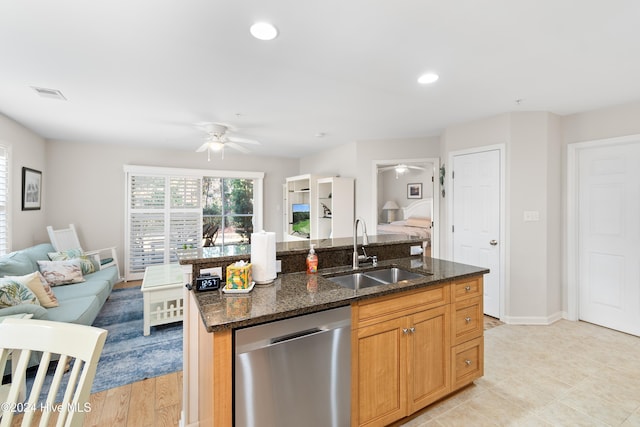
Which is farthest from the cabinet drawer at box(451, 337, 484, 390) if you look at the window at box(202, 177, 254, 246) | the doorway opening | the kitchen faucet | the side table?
the window at box(202, 177, 254, 246)

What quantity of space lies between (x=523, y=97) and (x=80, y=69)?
153 inches

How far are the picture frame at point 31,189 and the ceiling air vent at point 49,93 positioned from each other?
1.78 meters

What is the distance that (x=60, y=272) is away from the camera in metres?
3.44

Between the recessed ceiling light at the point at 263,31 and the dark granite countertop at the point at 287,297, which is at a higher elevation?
the recessed ceiling light at the point at 263,31

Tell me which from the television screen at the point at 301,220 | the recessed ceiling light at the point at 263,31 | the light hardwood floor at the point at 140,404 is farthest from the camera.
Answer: the television screen at the point at 301,220

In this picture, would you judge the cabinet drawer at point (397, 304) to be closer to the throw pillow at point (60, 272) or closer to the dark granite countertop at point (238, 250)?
the dark granite countertop at point (238, 250)

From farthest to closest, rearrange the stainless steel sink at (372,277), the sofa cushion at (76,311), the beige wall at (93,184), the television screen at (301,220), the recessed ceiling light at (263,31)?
the television screen at (301,220), the beige wall at (93,184), the sofa cushion at (76,311), the stainless steel sink at (372,277), the recessed ceiling light at (263,31)

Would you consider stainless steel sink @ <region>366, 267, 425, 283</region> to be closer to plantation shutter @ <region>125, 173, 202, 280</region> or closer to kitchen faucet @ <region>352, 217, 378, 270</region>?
kitchen faucet @ <region>352, 217, 378, 270</region>

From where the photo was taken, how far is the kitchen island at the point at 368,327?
4.21ft

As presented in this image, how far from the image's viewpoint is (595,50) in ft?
6.63

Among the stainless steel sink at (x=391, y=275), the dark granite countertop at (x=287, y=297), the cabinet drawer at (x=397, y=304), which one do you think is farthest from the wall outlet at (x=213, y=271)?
the stainless steel sink at (x=391, y=275)

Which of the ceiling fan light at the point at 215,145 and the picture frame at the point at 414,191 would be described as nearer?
the ceiling fan light at the point at 215,145

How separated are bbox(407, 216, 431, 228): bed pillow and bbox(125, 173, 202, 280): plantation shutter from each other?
4298 mm

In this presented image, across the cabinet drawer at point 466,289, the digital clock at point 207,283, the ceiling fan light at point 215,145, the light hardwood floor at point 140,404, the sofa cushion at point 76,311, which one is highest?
the ceiling fan light at point 215,145
